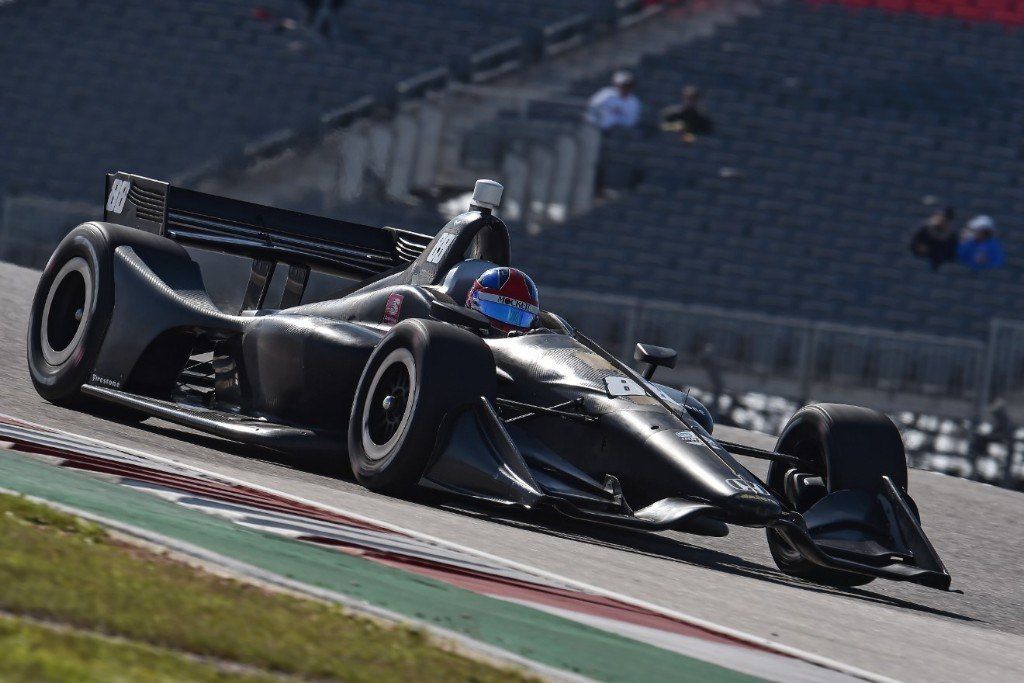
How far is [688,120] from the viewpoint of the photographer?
21.0 meters

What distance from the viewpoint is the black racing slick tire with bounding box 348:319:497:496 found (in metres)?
5.96

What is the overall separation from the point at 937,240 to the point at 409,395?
14298 millimetres

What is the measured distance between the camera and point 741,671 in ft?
13.2

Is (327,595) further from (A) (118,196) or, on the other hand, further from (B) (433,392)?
(A) (118,196)

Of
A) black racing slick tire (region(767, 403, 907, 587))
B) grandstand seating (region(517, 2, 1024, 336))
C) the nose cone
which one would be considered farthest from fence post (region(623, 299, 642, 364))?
the nose cone

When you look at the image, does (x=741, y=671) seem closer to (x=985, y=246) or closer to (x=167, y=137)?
(x=985, y=246)

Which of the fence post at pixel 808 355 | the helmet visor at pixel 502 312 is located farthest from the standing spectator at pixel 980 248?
the helmet visor at pixel 502 312

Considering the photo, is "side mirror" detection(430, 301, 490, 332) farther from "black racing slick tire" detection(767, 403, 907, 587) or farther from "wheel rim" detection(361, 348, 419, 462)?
"black racing slick tire" detection(767, 403, 907, 587)

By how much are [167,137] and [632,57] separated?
660cm

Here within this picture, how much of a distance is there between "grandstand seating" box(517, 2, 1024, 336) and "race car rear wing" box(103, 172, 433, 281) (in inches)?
401

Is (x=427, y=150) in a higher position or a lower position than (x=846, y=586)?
higher

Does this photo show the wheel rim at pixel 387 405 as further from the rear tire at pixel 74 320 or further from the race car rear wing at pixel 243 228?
the race car rear wing at pixel 243 228

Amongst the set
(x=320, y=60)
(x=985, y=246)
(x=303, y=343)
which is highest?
(x=320, y=60)

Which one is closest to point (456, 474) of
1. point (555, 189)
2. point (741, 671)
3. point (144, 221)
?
point (741, 671)
